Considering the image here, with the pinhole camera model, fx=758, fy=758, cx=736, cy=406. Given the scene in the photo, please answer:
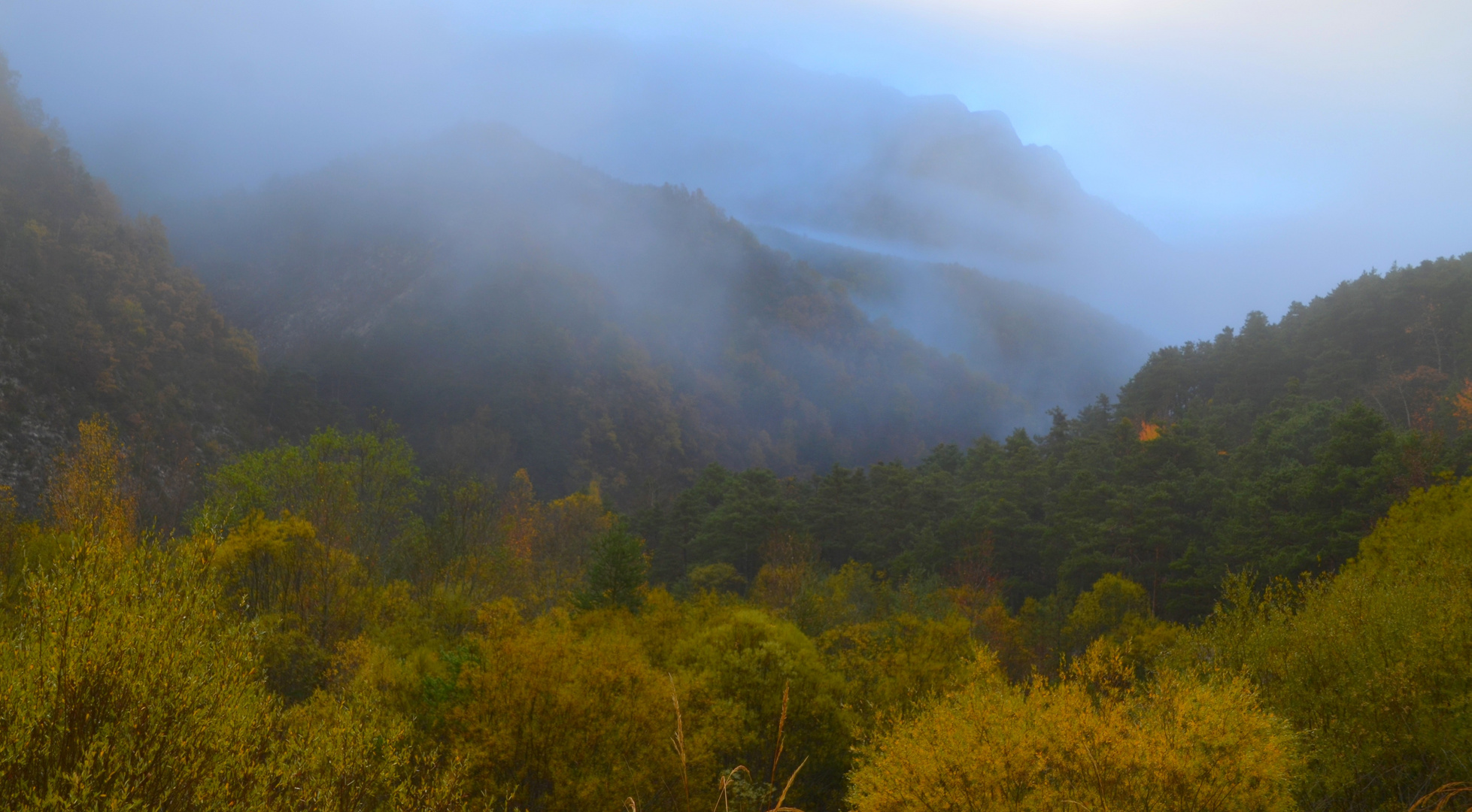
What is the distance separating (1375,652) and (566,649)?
75.4 feet

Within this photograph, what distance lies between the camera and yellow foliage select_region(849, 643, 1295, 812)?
15.8 metres

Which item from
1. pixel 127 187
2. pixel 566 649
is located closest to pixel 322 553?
pixel 566 649

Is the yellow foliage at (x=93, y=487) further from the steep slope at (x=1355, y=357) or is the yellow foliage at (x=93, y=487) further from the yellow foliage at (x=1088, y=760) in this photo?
the steep slope at (x=1355, y=357)

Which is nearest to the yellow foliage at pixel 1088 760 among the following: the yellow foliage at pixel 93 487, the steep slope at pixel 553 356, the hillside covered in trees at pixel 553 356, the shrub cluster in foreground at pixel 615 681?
the shrub cluster in foreground at pixel 615 681

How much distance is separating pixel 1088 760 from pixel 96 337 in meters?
96.7

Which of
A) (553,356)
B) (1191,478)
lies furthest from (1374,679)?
(553,356)

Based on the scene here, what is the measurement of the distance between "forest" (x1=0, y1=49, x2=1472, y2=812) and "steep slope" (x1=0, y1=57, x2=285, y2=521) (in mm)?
362

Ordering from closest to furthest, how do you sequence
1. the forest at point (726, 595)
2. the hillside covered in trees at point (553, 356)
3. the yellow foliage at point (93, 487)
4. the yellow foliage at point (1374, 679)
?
the forest at point (726, 595) < the yellow foliage at point (1374, 679) < the yellow foliage at point (93, 487) < the hillside covered in trees at point (553, 356)

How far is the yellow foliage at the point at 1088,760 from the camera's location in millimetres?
15781

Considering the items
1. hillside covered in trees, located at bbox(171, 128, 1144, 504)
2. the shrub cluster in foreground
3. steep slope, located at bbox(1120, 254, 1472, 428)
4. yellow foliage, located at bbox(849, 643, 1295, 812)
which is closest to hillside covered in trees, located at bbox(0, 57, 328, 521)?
the shrub cluster in foreground

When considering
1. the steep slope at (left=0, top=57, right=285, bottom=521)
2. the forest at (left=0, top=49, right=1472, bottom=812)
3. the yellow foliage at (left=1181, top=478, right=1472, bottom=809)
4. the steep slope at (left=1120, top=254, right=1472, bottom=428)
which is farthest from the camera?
the steep slope at (left=0, top=57, right=285, bottom=521)

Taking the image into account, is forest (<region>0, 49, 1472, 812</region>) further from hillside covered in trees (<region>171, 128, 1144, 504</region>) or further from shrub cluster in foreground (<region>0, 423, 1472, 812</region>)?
hillside covered in trees (<region>171, 128, 1144, 504</region>)

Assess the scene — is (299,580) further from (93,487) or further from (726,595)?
(726,595)

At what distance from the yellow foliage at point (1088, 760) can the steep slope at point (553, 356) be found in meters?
110
